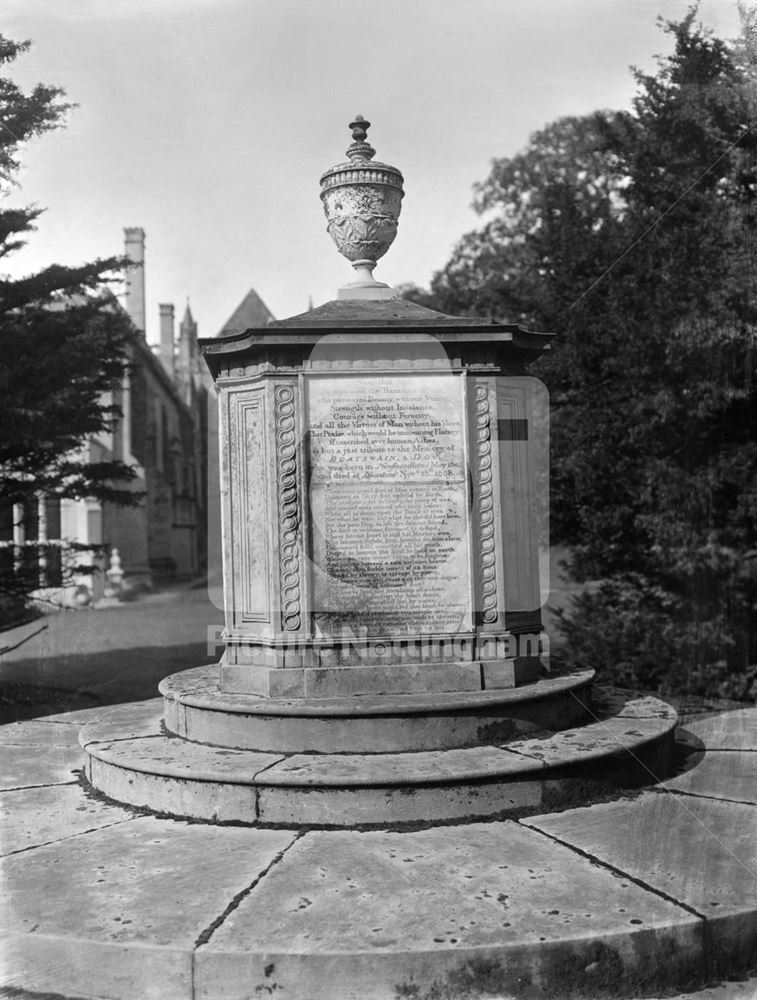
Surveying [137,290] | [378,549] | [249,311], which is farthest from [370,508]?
[249,311]

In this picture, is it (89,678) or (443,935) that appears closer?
(443,935)

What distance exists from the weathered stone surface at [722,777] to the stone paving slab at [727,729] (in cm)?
19

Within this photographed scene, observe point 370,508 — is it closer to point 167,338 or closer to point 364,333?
point 364,333

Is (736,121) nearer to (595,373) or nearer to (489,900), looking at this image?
(595,373)

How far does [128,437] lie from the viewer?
→ 31.4 meters

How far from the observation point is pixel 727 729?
608cm

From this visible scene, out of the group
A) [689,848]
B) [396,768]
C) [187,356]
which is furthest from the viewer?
[187,356]

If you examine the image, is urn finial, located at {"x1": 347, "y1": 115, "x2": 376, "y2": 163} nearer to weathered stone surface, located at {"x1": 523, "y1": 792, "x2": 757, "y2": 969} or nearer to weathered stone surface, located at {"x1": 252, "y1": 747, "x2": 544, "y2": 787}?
weathered stone surface, located at {"x1": 252, "y1": 747, "x2": 544, "y2": 787}

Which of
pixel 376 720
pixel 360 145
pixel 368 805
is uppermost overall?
pixel 360 145

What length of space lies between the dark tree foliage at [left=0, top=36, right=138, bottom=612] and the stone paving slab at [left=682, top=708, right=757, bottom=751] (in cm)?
645

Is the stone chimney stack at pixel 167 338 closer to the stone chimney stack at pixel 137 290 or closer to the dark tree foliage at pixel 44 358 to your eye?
the stone chimney stack at pixel 137 290

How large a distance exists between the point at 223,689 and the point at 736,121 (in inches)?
306

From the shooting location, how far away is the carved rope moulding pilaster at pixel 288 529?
5.28m

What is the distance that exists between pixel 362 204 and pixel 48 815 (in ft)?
13.6
